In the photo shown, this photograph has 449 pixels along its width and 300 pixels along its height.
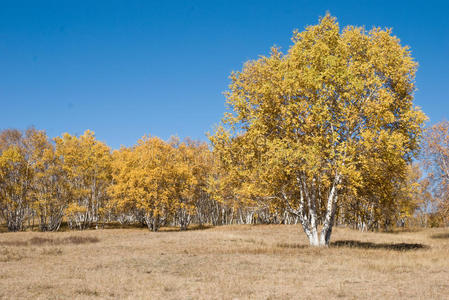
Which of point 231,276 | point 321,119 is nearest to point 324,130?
point 321,119

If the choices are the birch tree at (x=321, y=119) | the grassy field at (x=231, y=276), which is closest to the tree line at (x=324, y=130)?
the birch tree at (x=321, y=119)

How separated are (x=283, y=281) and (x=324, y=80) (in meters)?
14.7

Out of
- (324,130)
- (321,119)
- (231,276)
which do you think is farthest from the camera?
(324,130)

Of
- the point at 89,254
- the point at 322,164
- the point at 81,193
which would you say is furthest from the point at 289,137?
the point at 81,193

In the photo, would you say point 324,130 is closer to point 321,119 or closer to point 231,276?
point 321,119

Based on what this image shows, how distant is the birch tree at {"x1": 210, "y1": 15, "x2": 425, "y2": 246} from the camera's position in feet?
77.6

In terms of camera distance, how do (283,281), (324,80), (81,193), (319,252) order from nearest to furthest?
(283,281) → (319,252) → (324,80) → (81,193)

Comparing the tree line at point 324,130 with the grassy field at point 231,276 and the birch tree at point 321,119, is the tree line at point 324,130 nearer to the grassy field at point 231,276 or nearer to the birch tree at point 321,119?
the birch tree at point 321,119

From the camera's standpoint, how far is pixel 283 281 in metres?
14.8

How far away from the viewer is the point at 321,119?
23406 millimetres

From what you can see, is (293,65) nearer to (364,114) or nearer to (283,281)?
(364,114)

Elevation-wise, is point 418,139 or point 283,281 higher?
point 418,139

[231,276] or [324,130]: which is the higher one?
[324,130]

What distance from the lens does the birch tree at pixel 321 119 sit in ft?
77.6
